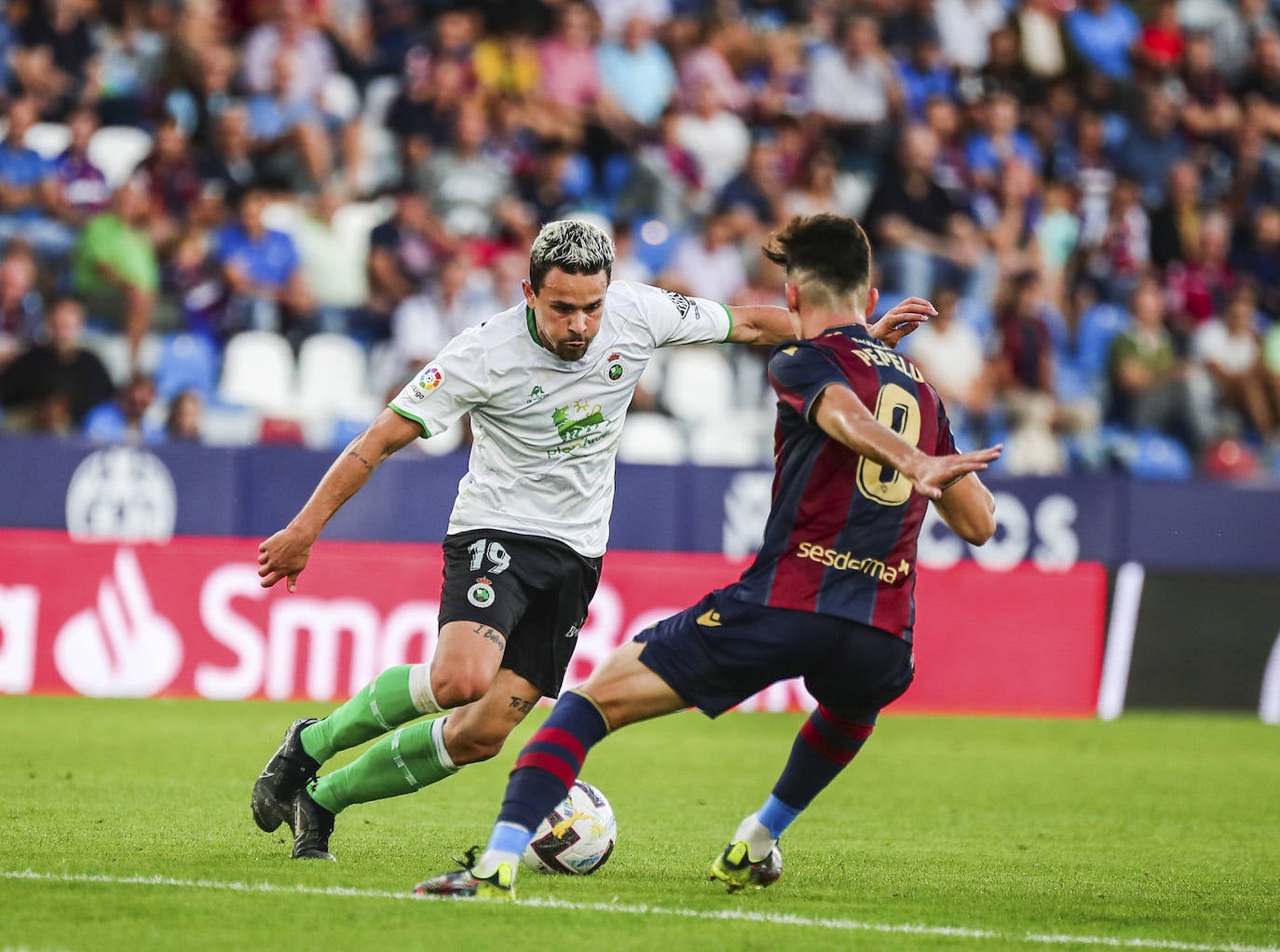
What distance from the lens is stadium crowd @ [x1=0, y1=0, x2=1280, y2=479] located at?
14.3 m

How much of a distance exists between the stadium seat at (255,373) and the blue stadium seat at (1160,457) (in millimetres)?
7370

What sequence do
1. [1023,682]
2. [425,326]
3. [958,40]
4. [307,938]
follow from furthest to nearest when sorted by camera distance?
1. [958,40]
2. [425,326]
3. [1023,682]
4. [307,938]

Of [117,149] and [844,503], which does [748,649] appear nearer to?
[844,503]

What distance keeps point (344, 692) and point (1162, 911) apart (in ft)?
24.1

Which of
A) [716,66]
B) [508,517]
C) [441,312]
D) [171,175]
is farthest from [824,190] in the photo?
[508,517]

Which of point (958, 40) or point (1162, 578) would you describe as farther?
point (958, 40)

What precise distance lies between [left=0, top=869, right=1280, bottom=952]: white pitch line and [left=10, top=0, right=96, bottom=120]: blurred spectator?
433 inches

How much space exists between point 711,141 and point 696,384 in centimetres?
321

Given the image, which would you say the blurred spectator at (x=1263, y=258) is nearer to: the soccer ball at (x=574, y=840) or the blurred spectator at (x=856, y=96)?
the blurred spectator at (x=856, y=96)

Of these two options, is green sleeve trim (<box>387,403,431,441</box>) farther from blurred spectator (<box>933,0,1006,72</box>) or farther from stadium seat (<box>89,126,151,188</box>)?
blurred spectator (<box>933,0,1006,72</box>)

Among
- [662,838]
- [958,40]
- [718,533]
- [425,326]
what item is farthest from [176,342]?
[958,40]

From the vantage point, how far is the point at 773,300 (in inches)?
615

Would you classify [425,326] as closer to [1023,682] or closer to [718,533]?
[718,533]

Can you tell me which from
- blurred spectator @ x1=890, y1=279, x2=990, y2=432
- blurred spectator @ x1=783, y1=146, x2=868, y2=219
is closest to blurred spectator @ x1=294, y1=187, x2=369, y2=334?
blurred spectator @ x1=783, y1=146, x2=868, y2=219
